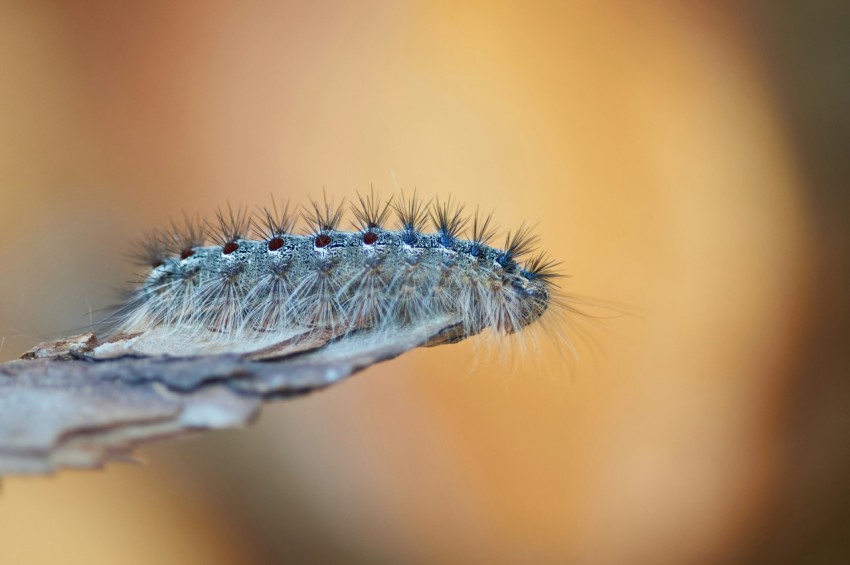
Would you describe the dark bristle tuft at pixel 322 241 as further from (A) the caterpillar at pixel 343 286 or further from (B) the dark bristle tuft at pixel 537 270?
(B) the dark bristle tuft at pixel 537 270

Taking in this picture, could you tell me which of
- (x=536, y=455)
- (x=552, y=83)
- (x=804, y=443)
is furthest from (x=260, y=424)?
(x=804, y=443)

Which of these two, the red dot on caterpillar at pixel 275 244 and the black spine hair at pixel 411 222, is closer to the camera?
the black spine hair at pixel 411 222

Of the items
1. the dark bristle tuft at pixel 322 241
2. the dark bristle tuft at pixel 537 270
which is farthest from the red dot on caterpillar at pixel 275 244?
the dark bristle tuft at pixel 537 270

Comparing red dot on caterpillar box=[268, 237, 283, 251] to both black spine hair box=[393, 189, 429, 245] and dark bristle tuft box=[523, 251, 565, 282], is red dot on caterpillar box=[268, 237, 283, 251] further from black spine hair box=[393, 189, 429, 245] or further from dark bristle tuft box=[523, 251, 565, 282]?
dark bristle tuft box=[523, 251, 565, 282]

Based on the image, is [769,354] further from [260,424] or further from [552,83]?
[260,424]

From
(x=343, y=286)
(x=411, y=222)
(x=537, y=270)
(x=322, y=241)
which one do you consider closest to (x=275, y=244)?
(x=322, y=241)

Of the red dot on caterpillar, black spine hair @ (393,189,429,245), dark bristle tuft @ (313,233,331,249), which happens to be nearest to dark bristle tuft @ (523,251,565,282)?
black spine hair @ (393,189,429,245)

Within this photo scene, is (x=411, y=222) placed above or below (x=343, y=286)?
above

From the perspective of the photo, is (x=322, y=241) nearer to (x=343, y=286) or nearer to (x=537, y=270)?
(x=343, y=286)
